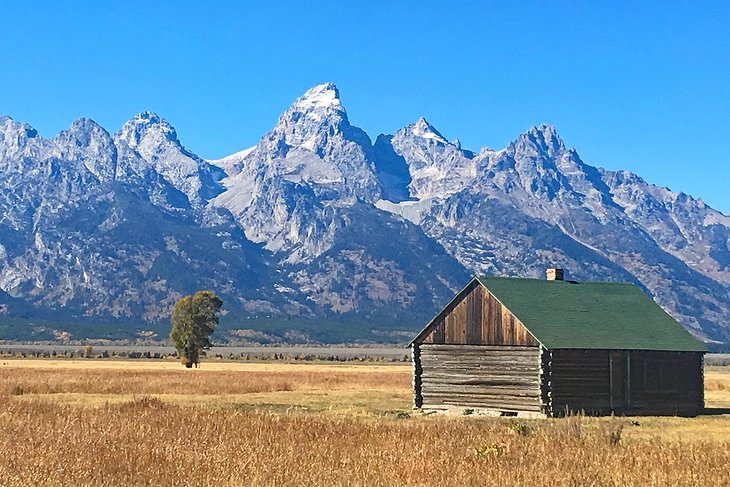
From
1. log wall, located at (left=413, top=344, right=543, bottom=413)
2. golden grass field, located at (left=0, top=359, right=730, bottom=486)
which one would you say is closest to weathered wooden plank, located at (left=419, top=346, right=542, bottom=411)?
log wall, located at (left=413, top=344, right=543, bottom=413)

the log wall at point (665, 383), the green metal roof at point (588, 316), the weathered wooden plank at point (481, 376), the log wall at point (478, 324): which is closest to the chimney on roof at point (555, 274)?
the green metal roof at point (588, 316)

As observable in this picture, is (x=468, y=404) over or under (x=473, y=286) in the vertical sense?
under

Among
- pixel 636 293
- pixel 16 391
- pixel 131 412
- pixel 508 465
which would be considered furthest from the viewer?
pixel 636 293

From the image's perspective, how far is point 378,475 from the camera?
611 inches

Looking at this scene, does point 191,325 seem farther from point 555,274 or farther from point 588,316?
point 588,316

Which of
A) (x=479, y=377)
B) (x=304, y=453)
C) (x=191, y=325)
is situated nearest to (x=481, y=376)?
(x=479, y=377)

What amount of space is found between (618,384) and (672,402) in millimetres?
3061

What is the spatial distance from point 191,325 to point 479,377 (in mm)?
63542

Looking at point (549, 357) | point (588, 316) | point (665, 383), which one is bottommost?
point (665, 383)

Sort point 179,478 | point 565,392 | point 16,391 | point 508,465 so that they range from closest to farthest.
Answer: point 179,478
point 508,465
point 565,392
point 16,391

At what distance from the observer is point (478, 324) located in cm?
4384

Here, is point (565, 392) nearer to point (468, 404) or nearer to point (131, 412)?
point (468, 404)

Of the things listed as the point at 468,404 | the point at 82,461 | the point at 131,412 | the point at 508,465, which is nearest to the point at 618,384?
the point at 468,404

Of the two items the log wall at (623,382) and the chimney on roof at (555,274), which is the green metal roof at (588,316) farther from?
the chimney on roof at (555,274)
